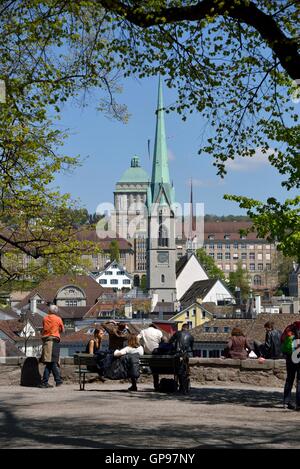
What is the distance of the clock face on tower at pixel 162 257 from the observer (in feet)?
600

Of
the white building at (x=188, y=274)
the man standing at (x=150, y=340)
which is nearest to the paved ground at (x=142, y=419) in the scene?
the man standing at (x=150, y=340)

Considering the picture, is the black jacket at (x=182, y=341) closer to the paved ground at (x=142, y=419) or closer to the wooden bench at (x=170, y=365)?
the wooden bench at (x=170, y=365)

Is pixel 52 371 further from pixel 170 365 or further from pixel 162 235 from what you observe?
pixel 162 235

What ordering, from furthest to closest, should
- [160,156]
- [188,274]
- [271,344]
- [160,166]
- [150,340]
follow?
[188,274] < [160,166] < [160,156] < [271,344] < [150,340]

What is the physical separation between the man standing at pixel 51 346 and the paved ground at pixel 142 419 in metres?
0.55

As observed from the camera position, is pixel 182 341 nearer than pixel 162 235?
Yes

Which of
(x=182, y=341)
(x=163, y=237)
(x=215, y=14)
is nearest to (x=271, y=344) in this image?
(x=182, y=341)

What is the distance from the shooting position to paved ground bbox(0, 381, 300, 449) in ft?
32.9

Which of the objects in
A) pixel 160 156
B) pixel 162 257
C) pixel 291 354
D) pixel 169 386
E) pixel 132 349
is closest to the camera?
pixel 291 354

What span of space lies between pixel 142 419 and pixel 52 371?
6.41 meters

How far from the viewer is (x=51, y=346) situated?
18078mm

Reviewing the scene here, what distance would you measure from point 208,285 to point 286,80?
5294 inches

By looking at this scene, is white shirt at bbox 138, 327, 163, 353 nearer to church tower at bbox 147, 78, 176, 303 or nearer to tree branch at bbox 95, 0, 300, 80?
tree branch at bbox 95, 0, 300, 80

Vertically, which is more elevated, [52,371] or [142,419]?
[52,371]
